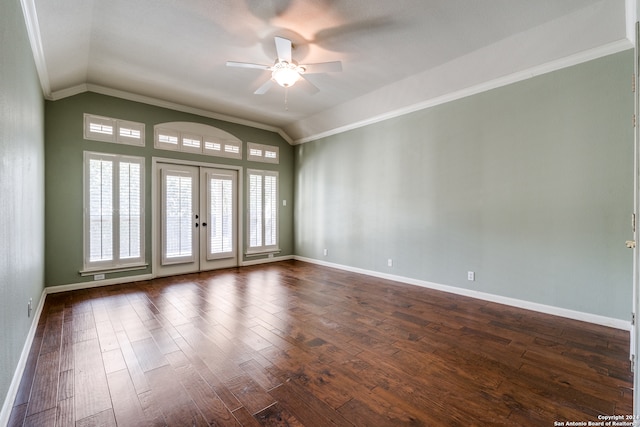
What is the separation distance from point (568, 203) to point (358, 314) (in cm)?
283

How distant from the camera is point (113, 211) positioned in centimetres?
471

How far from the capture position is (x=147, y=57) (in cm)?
369

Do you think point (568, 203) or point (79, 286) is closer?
point (568, 203)

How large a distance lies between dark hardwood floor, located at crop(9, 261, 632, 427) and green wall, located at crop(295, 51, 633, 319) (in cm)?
53

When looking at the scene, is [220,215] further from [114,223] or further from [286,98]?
[286,98]

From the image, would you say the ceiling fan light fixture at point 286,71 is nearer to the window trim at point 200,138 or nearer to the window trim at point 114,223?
the window trim at point 200,138

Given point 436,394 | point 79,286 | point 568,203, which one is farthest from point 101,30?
point 568,203

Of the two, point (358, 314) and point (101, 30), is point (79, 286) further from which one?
point (358, 314)

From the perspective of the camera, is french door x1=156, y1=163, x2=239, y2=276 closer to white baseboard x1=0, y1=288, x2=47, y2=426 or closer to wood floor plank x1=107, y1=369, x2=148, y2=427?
white baseboard x1=0, y1=288, x2=47, y2=426

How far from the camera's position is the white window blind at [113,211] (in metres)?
4.53

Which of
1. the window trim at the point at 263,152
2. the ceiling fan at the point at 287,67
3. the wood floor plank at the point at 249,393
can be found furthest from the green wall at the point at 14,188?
the window trim at the point at 263,152

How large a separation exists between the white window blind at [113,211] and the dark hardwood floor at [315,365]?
999mm

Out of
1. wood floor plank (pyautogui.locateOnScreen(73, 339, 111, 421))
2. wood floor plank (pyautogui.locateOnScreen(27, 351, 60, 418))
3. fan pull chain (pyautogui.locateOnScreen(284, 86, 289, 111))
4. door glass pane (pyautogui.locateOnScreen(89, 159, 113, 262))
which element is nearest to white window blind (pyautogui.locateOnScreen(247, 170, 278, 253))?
fan pull chain (pyautogui.locateOnScreen(284, 86, 289, 111))

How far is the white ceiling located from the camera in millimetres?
2762
